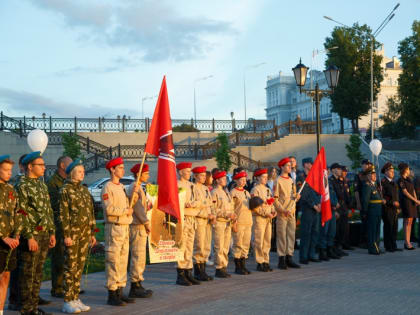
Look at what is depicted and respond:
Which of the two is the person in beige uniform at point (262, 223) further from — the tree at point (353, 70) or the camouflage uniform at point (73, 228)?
the tree at point (353, 70)

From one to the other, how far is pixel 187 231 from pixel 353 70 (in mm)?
47939

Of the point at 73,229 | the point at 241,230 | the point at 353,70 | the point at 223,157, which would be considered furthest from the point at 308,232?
the point at 353,70

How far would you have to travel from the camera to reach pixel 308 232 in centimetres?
1278

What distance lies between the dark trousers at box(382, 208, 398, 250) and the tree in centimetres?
3907

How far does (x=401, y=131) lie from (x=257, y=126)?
24.6 meters

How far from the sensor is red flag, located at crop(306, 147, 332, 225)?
12.8 meters

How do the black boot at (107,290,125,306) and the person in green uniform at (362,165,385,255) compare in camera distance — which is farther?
the person in green uniform at (362,165,385,255)

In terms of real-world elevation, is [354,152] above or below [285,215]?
above

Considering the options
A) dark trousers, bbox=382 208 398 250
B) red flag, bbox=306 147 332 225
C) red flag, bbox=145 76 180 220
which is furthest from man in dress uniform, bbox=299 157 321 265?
red flag, bbox=145 76 180 220

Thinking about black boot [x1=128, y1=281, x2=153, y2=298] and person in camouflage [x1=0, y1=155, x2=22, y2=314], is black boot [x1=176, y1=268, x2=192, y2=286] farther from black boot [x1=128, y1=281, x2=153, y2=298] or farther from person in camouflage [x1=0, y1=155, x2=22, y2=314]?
person in camouflage [x1=0, y1=155, x2=22, y2=314]

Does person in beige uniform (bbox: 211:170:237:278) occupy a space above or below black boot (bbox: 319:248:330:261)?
above

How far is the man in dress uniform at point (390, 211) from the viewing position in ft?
48.2

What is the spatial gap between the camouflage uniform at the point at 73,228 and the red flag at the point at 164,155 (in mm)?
1320

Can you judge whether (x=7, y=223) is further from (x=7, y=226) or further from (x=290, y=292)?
(x=290, y=292)
